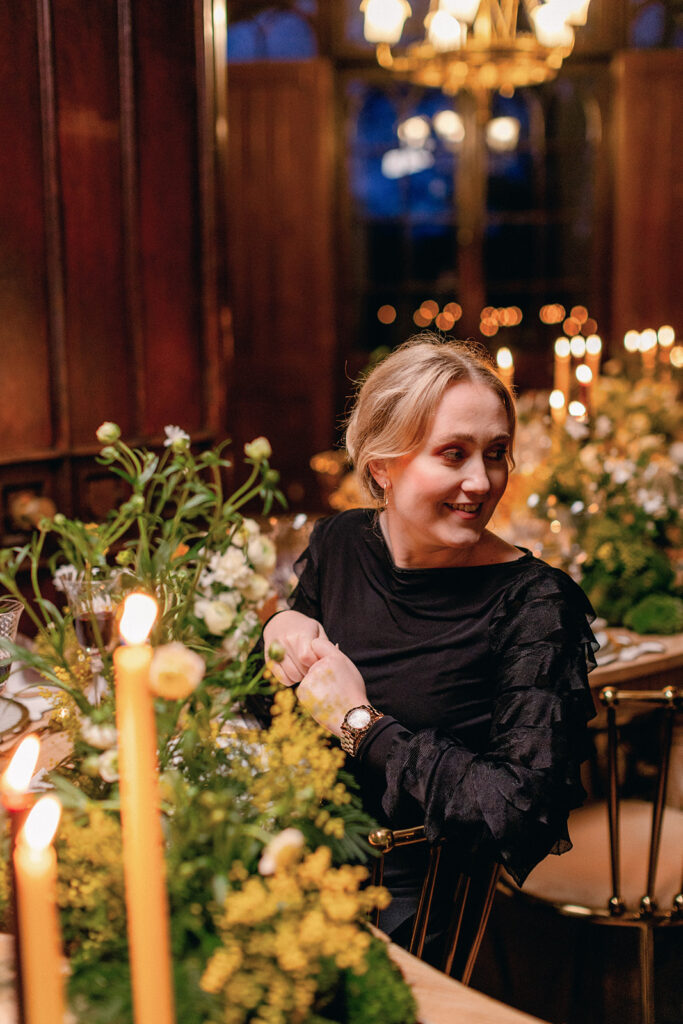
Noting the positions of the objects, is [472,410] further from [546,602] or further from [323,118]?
[323,118]

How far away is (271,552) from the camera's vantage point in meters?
1.16

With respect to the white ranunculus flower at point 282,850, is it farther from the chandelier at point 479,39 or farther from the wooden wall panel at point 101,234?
the chandelier at point 479,39

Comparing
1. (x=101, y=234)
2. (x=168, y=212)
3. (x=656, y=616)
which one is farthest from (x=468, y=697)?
(x=168, y=212)

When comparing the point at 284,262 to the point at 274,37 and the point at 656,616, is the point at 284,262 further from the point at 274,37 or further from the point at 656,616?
the point at 656,616

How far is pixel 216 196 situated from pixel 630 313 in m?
4.26

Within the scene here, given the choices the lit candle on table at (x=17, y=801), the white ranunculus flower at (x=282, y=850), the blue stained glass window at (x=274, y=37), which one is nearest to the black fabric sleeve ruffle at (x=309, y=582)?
the white ranunculus flower at (x=282, y=850)

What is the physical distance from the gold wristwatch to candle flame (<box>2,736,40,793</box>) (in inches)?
33.0

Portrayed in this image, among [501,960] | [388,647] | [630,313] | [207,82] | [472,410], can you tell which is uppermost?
[207,82]

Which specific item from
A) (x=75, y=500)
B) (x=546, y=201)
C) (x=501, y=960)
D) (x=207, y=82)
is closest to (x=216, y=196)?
(x=207, y=82)

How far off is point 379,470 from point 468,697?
42 cm

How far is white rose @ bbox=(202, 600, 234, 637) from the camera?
992mm

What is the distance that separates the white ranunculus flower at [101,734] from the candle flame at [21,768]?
172mm

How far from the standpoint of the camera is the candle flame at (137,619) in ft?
2.27

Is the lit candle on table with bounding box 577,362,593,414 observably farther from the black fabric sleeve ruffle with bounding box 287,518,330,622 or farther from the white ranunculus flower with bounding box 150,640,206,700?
the white ranunculus flower with bounding box 150,640,206,700
